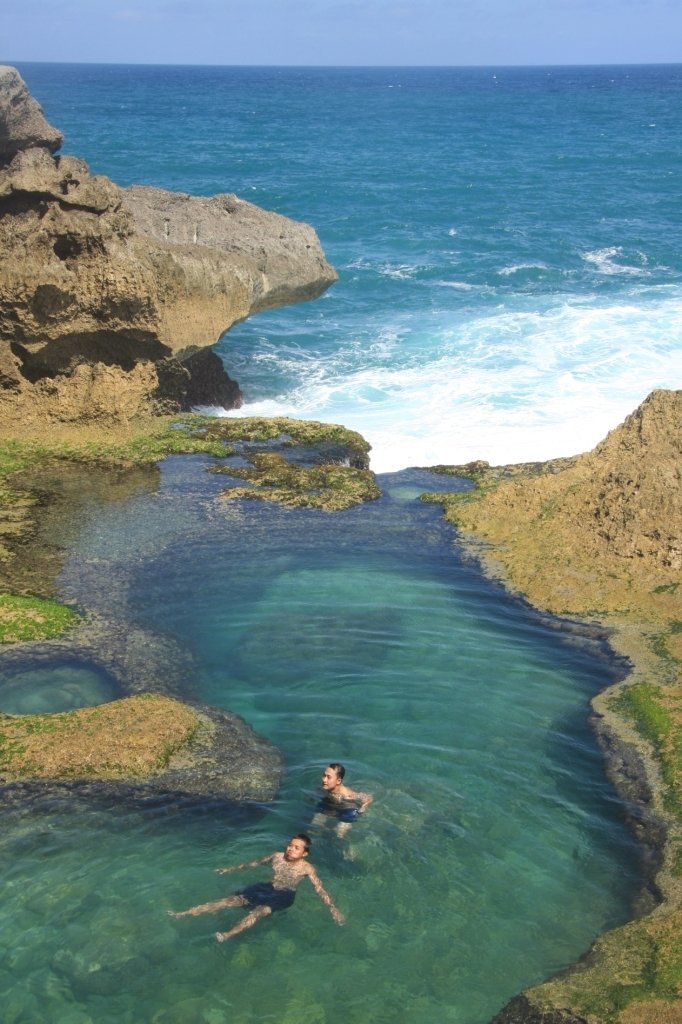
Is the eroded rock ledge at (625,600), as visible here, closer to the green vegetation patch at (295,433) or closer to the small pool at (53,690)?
the green vegetation patch at (295,433)

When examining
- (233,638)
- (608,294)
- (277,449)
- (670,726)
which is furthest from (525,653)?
(608,294)

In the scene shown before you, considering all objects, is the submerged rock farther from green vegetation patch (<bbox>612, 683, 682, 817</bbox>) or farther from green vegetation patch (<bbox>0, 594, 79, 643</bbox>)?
green vegetation patch (<bbox>612, 683, 682, 817</bbox>)

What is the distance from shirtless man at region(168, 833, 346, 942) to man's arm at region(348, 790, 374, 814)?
87 cm

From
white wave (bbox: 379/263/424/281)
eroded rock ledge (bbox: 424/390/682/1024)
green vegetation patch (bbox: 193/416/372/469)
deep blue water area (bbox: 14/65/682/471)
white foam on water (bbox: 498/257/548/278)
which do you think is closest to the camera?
Answer: eroded rock ledge (bbox: 424/390/682/1024)

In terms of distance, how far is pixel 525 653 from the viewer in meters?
13.5

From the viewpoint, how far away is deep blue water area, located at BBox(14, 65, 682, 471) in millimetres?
25016

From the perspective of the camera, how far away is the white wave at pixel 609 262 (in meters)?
39.2

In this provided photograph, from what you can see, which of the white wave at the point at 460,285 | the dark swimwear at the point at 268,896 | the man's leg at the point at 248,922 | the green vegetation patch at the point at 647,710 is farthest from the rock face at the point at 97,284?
the white wave at the point at 460,285

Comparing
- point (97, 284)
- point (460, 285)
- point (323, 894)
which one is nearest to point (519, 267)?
point (460, 285)

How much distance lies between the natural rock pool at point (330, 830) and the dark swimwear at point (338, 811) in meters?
0.16

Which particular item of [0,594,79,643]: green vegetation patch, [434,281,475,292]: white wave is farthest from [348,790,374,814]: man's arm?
[434,281,475,292]: white wave

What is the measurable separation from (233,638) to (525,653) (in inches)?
152

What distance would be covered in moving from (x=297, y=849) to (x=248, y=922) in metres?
0.79

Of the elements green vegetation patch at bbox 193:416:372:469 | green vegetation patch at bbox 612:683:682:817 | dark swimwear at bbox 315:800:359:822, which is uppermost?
green vegetation patch at bbox 193:416:372:469
